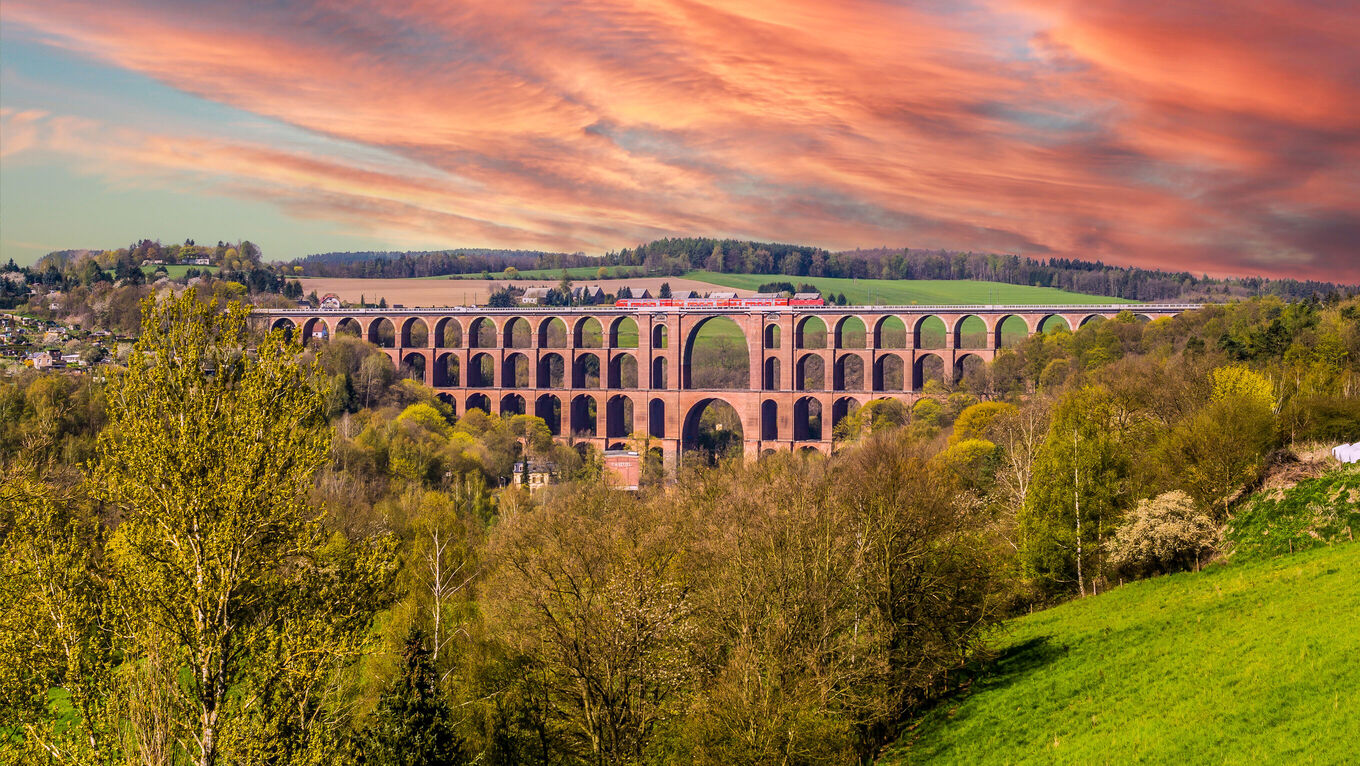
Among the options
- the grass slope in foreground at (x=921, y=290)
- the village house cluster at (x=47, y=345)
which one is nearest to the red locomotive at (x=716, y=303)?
the grass slope in foreground at (x=921, y=290)

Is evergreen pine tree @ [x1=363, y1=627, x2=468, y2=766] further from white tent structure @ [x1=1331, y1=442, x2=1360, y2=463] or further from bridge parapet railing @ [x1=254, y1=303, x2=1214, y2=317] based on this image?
bridge parapet railing @ [x1=254, y1=303, x2=1214, y2=317]

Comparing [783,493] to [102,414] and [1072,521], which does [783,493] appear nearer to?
[1072,521]

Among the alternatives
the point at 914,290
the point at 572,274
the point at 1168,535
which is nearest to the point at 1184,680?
the point at 1168,535

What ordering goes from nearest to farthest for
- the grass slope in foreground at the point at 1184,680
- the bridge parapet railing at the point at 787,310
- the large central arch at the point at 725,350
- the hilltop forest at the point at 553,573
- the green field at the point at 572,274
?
the hilltop forest at the point at 553,573 → the grass slope in foreground at the point at 1184,680 → the bridge parapet railing at the point at 787,310 → the large central arch at the point at 725,350 → the green field at the point at 572,274

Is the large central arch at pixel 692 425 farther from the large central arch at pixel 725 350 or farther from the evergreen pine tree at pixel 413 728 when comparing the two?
the evergreen pine tree at pixel 413 728

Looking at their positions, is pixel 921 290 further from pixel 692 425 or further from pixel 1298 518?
pixel 1298 518

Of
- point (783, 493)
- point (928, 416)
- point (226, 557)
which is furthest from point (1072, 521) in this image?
point (928, 416)

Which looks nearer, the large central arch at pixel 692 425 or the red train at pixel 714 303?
the large central arch at pixel 692 425
